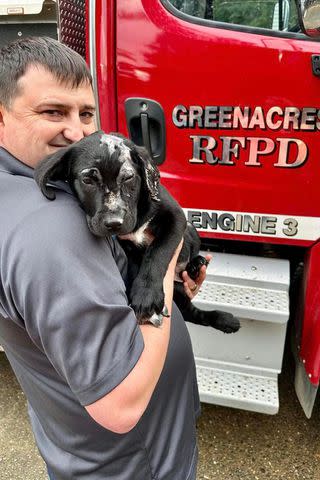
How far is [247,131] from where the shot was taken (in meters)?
2.03

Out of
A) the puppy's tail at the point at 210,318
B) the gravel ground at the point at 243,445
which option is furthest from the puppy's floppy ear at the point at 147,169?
the gravel ground at the point at 243,445

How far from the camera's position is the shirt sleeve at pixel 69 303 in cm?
80

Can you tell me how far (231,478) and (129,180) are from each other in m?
1.79

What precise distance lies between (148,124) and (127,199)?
0.96 metres

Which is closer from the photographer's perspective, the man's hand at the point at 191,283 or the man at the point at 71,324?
the man at the point at 71,324

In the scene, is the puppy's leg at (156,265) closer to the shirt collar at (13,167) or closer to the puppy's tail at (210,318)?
the shirt collar at (13,167)

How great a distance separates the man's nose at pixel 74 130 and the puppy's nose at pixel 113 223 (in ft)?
0.80

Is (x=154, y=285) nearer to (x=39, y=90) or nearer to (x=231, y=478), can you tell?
(x=39, y=90)

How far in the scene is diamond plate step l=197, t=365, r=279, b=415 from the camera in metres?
2.02

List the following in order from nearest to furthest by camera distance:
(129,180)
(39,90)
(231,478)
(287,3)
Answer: (39,90) < (129,180) < (287,3) < (231,478)

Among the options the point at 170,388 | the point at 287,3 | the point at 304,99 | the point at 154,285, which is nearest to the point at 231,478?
the point at 170,388

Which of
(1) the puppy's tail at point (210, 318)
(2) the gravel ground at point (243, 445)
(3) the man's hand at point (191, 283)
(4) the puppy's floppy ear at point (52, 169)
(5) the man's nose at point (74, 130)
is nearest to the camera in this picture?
(4) the puppy's floppy ear at point (52, 169)

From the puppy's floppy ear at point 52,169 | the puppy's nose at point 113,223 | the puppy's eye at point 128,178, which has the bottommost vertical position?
the puppy's nose at point 113,223

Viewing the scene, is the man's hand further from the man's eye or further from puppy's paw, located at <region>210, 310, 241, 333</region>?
the man's eye
